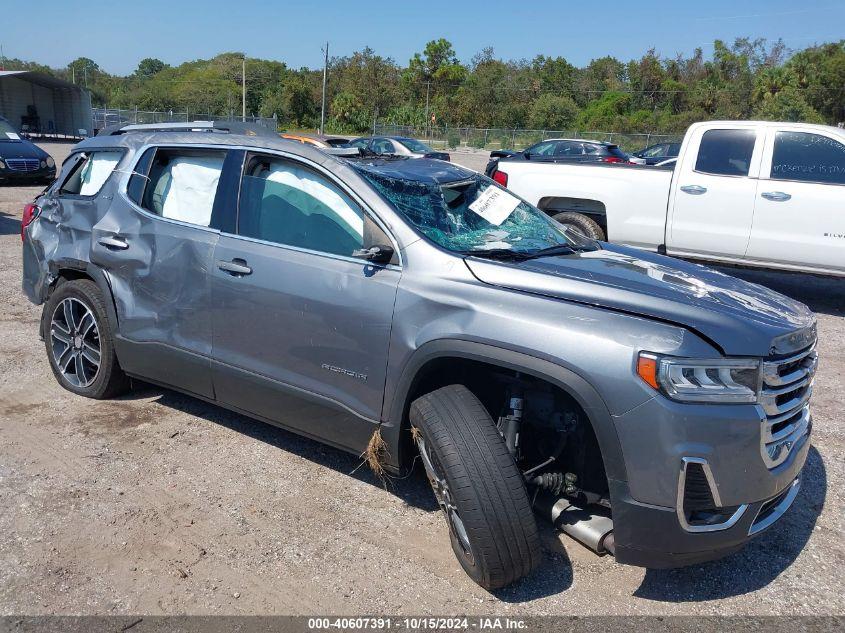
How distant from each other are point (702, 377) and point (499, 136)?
51.2 meters

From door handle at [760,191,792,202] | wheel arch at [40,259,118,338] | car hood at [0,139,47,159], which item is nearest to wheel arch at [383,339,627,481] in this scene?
wheel arch at [40,259,118,338]

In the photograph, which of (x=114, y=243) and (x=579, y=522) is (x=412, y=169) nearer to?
(x=114, y=243)

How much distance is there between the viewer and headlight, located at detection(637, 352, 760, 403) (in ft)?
8.96

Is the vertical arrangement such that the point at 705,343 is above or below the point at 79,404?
above

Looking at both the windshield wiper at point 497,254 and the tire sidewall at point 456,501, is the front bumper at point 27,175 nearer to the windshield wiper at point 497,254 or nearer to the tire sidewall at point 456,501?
the windshield wiper at point 497,254

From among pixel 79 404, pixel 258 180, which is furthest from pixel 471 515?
pixel 79 404

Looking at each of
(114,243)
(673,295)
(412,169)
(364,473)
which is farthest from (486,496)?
(114,243)

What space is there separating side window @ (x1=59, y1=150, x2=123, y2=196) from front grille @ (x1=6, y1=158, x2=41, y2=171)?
500 inches

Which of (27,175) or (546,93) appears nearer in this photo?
(27,175)

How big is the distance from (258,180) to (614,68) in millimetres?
85476

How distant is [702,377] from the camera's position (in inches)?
109

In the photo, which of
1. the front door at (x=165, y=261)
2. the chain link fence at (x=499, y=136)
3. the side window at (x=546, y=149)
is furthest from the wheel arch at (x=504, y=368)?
the chain link fence at (x=499, y=136)

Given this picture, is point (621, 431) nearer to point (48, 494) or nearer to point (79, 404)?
point (48, 494)

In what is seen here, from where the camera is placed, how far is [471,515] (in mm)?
2926
